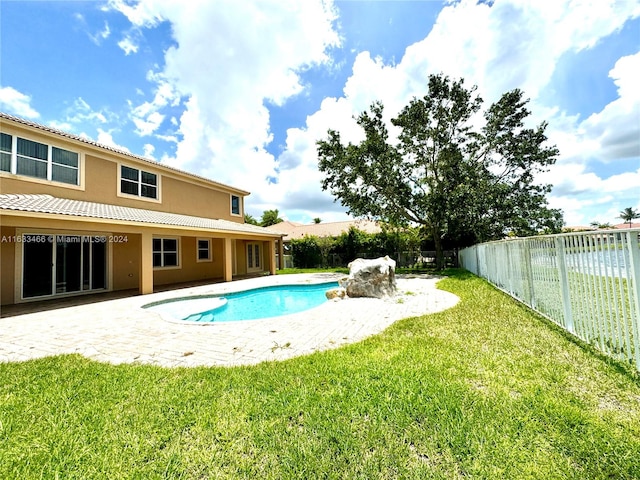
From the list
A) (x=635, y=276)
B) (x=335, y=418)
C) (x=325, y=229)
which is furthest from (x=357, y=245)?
(x=335, y=418)

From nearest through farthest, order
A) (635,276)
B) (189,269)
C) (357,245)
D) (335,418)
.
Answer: (335,418)
(635,276)
(189,269)
(357,245)

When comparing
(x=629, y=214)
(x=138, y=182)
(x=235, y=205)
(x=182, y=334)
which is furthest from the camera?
(x=629, y=214)

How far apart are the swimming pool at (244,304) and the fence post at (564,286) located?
7303 millimetres

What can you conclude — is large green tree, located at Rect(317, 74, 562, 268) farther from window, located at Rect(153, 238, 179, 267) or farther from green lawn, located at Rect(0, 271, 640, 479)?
green lawn, located at Rect(0, 271, 640, 479)

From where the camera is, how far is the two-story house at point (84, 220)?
972 cm

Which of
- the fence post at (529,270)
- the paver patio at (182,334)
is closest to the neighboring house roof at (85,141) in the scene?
the paver patio at (182,334)

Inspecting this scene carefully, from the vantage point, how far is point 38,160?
10.6m

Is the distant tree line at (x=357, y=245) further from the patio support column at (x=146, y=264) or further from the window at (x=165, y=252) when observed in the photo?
the patio support column at (x=146, y=264)

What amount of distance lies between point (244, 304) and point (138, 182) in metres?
9.10

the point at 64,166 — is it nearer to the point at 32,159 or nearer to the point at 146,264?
the point at 32,159

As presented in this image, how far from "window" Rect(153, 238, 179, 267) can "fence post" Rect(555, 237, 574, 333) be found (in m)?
16.5

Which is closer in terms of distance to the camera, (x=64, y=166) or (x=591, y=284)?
(x=591, y=284)

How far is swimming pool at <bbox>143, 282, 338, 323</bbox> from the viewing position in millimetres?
8891

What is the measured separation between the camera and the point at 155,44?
445 inches
